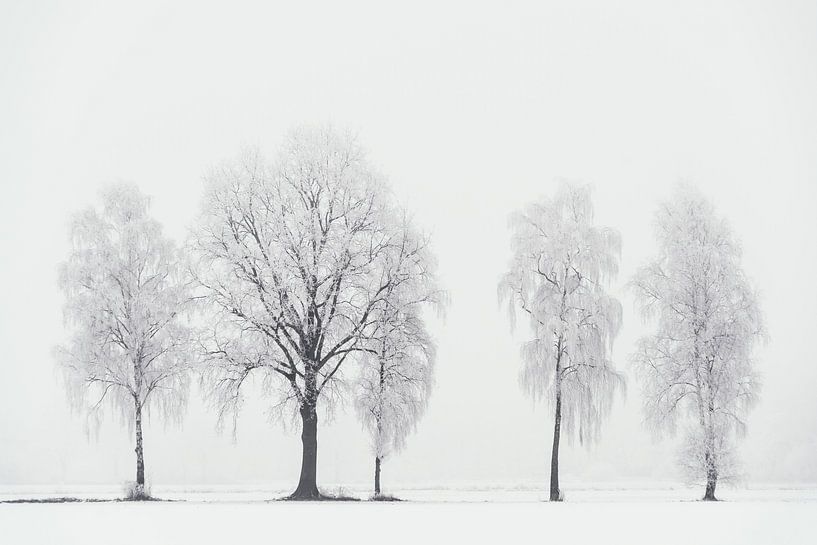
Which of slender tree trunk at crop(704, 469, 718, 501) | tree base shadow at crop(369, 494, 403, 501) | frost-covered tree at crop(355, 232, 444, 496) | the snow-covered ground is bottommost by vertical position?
tree base shadow at crop(369, 494, 403, 501)

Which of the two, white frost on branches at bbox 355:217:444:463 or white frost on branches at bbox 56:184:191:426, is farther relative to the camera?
white frost on branches at bbox 56:184:191:426

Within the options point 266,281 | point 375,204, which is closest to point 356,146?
point 375,204

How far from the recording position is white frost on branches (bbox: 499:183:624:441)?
31.6m

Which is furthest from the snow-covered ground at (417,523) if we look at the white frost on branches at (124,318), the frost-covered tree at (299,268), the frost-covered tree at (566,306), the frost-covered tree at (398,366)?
the white frost on branches at (124,318)

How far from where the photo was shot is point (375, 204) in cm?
3206

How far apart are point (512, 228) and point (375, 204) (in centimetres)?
577

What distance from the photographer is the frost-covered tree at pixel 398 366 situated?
31.0 meters

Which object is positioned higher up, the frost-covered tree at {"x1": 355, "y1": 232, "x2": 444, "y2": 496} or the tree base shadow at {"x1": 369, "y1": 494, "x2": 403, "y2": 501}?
Answer: the frost-covered tree at {"x1": 355, "y1": 232, "x2": 444, "y2": 496}

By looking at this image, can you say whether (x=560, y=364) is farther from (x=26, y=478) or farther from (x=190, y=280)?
(x=26, y=478)

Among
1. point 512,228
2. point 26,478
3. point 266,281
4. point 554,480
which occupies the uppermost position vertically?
point 512,228

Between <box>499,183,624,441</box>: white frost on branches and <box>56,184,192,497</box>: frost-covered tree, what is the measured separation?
1373 centimetres

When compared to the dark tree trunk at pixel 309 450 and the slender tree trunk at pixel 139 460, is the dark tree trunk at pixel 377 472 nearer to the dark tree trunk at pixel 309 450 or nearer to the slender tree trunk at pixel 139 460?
the dark tree trunk at pixel 309 450

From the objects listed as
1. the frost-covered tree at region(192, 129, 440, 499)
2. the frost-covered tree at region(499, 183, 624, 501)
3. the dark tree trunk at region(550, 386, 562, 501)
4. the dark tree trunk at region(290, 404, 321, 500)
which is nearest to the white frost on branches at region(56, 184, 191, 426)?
the frost-covered tree at region(192, 129, 440, 499)

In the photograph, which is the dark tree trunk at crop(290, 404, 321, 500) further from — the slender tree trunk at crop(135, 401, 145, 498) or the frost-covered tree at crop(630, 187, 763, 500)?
the frost-covered tree at crop(630, 187, 763, 500)
